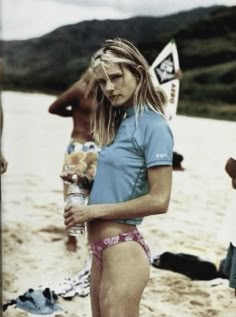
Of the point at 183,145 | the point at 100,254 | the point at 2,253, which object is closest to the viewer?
the point at 100,254

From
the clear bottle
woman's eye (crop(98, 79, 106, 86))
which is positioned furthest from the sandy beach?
woman's eye (crop(98, 79, 106, 86))

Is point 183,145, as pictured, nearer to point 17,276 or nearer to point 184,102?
point 184,102

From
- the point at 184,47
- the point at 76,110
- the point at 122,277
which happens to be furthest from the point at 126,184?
the point at 184,47

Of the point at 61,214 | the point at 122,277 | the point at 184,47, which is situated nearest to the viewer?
the point at 122,277

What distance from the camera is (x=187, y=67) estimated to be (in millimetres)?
2738

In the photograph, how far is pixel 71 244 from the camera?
2840 millimetres

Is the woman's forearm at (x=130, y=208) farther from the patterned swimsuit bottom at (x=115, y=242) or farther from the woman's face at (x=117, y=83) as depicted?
the woman's face at (x=117, y=83)

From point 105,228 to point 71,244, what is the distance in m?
0.35

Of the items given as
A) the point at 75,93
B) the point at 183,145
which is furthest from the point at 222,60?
the point at 75,93

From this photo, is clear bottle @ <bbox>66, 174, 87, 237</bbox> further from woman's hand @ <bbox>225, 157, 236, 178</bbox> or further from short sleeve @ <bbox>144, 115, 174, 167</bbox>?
woman's hand @ <bbox>225, 157, 236, 178</bbox>

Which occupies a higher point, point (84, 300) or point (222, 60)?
point (222, 60)

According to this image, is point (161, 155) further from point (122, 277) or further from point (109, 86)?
point (122, 277)

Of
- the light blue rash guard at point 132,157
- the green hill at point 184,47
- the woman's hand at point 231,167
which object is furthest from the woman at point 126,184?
the woman's hand at point 231,167

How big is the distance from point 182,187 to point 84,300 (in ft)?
1.88
